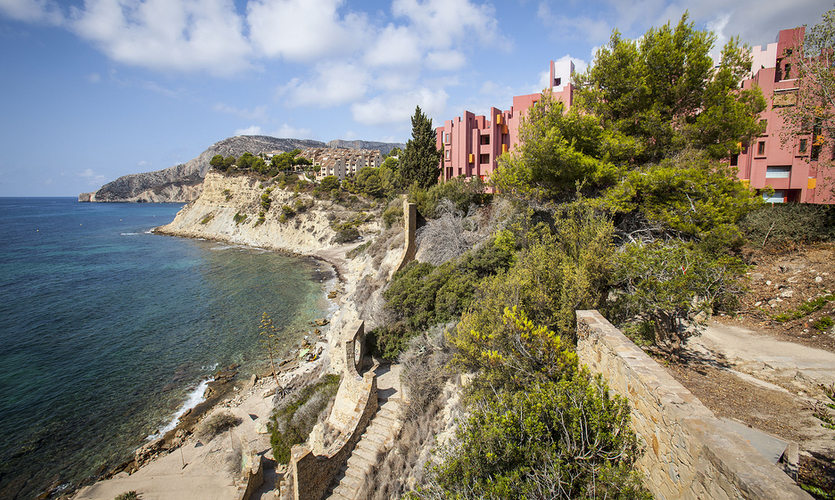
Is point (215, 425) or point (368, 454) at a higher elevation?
point (368, 454)

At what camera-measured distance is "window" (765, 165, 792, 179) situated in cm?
1642

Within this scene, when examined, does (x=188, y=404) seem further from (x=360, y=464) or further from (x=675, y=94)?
(x=675, y=94)

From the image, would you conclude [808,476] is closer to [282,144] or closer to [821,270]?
[821,270]

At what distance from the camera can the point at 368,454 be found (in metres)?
10.0

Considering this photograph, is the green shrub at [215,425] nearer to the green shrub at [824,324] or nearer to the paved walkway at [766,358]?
the paved walkway at [766,358]

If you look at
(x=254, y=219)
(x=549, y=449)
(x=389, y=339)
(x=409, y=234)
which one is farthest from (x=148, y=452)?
(x=254, y=219)

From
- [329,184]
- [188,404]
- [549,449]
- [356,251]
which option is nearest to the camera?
[549,449]

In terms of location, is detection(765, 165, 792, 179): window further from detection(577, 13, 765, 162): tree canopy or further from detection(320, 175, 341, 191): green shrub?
detection(320, 175, 341, 191): green shrub

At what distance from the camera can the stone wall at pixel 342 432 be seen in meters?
8.92

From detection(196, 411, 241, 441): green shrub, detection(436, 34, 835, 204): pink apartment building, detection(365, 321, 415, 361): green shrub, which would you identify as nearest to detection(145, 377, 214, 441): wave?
detection(196, 411, 241, 441): green shrub

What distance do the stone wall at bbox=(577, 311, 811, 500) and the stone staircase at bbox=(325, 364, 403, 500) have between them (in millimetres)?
6552

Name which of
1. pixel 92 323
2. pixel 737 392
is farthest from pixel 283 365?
pixel 737 392

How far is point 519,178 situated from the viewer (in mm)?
13688

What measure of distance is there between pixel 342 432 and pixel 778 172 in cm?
2220
